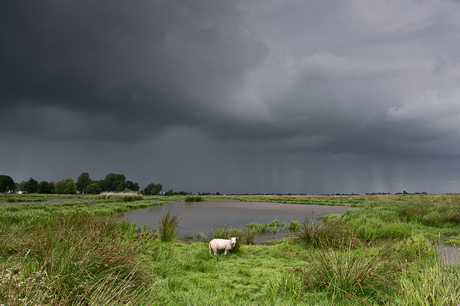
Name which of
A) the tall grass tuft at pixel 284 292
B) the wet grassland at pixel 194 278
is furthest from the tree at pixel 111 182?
the tall grass tuft at pixel 284 292

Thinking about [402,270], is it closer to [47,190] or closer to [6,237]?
[6,237]

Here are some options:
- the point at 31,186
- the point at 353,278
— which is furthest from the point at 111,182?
the point at 353,278

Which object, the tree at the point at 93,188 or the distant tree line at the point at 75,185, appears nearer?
the distant tree line at the point at 75,185

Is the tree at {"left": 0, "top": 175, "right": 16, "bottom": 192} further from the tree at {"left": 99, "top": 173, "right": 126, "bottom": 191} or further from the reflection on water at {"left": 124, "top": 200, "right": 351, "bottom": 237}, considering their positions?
the reflection on water at {"left": 124, "top": 200, "right": 351, "bottom": 237}

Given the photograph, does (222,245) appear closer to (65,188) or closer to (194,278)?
(194,278)

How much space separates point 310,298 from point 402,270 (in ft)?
5.78

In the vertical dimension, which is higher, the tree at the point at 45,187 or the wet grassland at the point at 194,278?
the wet grassland at the point at 194,278

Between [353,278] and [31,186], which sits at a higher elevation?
[353,278]

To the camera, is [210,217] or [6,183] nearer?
[210,217]

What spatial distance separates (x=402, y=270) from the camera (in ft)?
13.2

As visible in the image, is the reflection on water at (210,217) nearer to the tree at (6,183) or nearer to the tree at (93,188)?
the tree at (6,183)

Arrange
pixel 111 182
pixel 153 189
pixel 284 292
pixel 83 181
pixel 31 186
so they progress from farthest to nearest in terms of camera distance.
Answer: pixel 153 189 < pixel 111 182 < pixel 83 181 < pixel 31 186 < pixel 284 292

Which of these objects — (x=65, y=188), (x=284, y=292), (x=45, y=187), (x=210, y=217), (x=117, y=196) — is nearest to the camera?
(x=284, y=292)

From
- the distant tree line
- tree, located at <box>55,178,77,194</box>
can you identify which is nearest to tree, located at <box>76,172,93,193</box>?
the distant tree line
